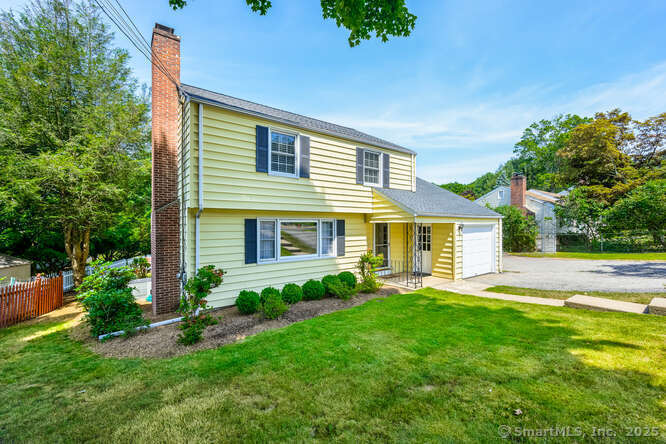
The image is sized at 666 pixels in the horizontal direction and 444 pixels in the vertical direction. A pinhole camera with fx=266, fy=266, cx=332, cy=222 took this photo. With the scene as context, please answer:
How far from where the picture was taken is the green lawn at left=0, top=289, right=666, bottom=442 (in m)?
2.88

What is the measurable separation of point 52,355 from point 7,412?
7.15 ft

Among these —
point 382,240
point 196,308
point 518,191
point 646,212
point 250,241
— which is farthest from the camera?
point 518,191

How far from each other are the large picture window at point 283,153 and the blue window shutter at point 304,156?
229mm

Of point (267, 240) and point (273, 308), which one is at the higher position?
point (267, 240)

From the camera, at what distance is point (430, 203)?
11.1 meters

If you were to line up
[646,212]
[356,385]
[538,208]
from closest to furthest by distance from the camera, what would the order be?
[356,385] < [646,212] < [538,208]

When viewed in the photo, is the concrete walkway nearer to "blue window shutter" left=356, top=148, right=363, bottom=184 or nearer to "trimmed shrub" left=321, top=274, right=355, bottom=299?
"trimmed shrub" left=321, top=274, right=355, bottom=299

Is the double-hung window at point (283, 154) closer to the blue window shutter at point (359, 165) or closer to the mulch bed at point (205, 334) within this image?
the blue window shutter at point (359, 165)

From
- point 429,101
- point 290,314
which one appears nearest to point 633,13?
point 429,101

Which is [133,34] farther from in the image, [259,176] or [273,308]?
[273,308]

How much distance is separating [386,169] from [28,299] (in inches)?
488

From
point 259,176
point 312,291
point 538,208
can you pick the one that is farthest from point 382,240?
point 538,208

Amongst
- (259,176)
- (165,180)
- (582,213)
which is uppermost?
(259,176)

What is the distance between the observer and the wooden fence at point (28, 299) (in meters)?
7.02
